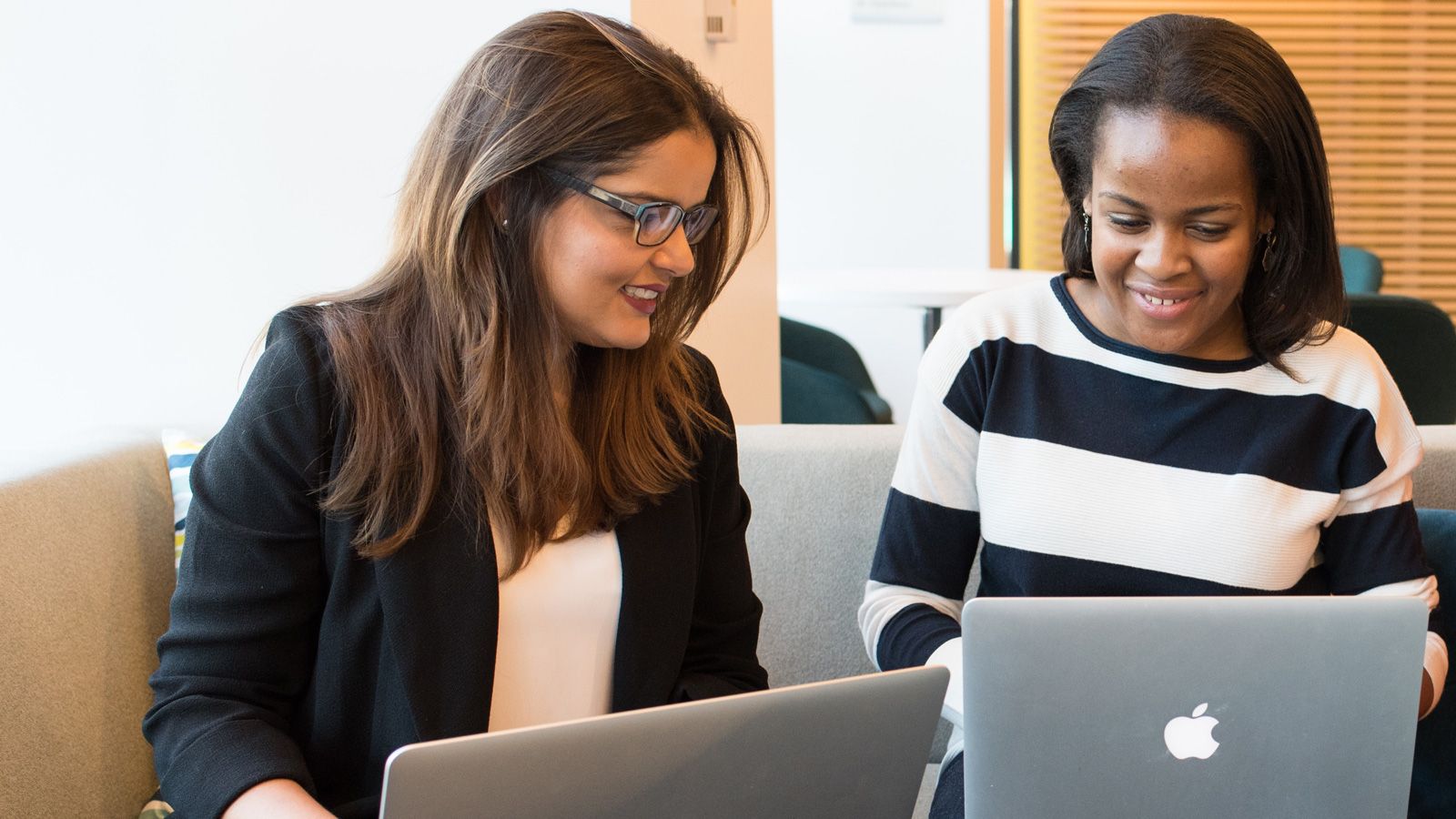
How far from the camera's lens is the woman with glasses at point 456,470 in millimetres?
1164

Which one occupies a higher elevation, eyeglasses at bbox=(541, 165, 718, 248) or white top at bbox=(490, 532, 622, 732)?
eyeglasses at bbox=(541, 165, 718, 248)

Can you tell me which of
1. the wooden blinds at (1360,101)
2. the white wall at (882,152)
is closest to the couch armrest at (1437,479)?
the white wall at (882,152)

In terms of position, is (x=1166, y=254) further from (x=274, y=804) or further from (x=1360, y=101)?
(x=1360, y=101)

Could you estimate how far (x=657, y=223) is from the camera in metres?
1.21

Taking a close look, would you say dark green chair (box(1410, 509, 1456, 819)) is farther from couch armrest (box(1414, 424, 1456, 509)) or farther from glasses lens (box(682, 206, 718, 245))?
glasses lens (box(682, 206, 718, 245))

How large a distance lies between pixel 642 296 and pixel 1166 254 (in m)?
0.51

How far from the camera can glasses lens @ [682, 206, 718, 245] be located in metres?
1.25

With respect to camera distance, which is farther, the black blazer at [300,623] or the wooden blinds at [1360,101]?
the wooden blinds at [1360,101]

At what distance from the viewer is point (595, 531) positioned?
130 centimetres

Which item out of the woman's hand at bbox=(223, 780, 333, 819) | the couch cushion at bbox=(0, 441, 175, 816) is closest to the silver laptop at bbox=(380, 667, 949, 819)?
the woman's hand at bbox=(223, 780, 333, 819)

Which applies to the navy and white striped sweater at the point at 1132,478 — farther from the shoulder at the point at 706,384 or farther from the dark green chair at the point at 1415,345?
the dark green chair at the point at 1415,345

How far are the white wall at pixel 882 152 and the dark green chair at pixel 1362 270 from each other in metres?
1.29

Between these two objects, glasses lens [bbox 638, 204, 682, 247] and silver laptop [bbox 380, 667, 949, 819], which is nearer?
silver laptop [bbox 380, 667, 949, 819]

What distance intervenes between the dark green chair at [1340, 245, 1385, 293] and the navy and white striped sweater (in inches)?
114
